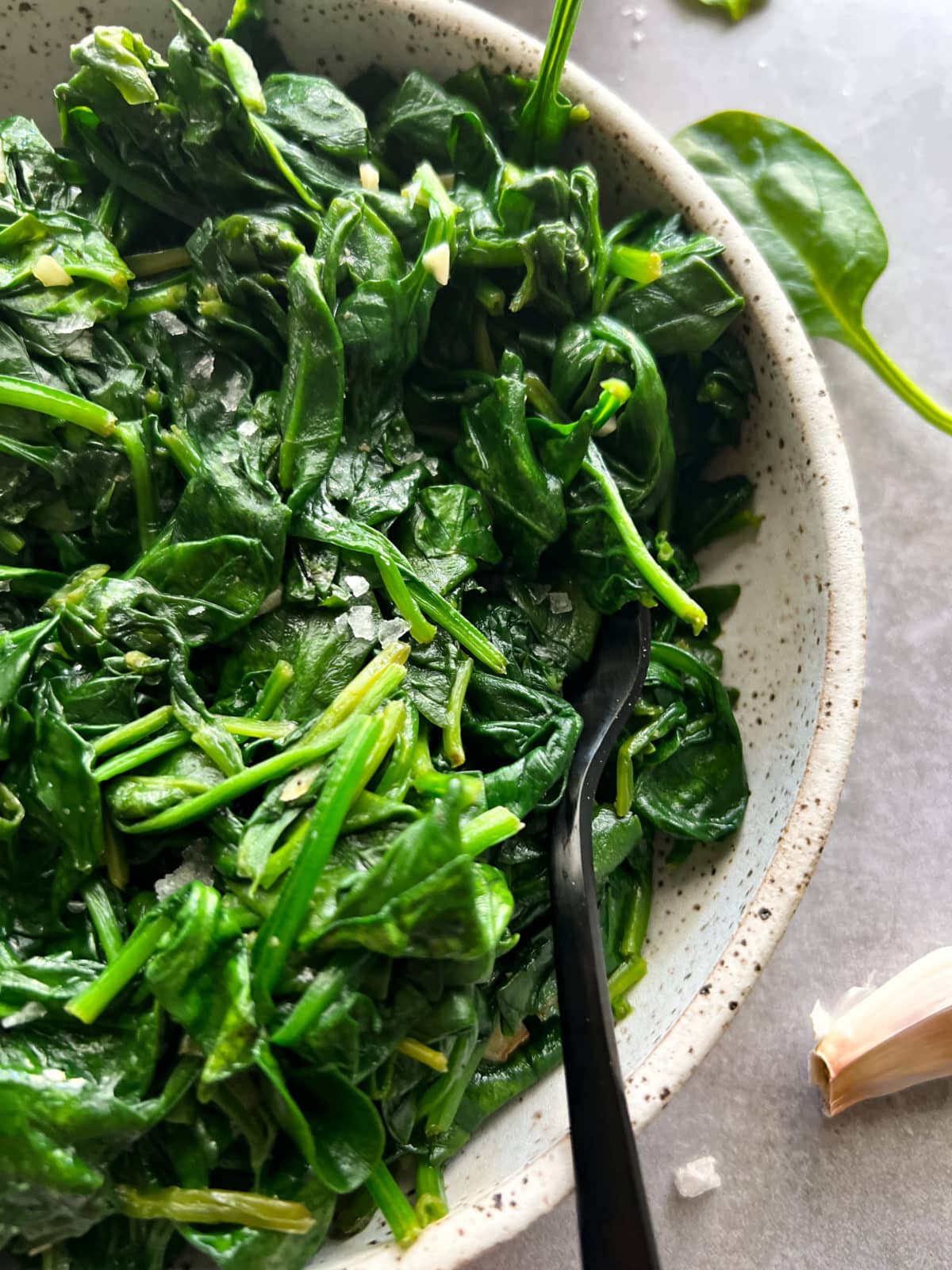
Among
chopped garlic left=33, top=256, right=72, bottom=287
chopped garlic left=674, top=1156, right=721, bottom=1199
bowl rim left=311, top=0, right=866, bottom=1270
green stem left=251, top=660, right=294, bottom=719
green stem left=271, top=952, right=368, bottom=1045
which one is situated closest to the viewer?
green stem left=271, top=952, right=368, bottom=1045

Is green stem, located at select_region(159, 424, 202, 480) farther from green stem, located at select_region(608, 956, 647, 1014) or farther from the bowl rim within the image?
green stem, located at select_region(608, 956, 647, 1014)

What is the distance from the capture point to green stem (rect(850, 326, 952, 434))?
5.75ft

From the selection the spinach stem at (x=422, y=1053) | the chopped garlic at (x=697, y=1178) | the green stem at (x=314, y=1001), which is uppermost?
the green stem at (x=314, y=1001)

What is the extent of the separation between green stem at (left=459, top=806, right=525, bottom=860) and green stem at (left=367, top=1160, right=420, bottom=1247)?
0.41m

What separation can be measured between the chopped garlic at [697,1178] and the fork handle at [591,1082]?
61 cm

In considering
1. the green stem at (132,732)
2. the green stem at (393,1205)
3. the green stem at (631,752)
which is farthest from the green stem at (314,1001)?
the green stem at (631,752)

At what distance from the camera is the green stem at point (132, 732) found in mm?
1141

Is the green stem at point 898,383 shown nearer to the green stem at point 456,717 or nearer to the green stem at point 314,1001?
the green stem at point 456,717

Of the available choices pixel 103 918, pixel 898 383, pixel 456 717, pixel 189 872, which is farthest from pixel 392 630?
pixel 898 383

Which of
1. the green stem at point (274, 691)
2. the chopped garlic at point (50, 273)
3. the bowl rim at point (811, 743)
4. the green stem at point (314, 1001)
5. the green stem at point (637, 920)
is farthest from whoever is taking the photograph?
the green stem at point (637, 920)

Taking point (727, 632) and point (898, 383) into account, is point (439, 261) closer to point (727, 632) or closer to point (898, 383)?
point (727, 632)

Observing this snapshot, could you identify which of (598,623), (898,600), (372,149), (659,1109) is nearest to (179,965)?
(659,1109)

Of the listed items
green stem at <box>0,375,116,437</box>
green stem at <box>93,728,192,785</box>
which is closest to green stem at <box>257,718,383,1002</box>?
green stem at <box>93,728,192,785</box>

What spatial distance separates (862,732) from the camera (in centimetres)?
180
